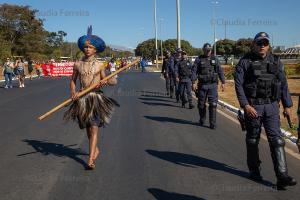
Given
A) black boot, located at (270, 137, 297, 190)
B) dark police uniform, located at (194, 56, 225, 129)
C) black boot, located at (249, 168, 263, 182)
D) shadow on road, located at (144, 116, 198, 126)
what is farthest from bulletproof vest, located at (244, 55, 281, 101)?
shadow on road, located at (144, 116, 198, 126)

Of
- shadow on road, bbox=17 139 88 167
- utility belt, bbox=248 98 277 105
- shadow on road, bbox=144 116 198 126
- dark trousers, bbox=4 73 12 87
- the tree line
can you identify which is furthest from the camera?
the tree line

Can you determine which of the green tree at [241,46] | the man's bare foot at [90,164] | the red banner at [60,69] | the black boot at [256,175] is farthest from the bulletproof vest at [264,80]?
the green tree at [241,46]

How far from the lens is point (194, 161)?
6832 mm

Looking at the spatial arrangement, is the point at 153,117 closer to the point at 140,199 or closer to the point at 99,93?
the point at 99,93

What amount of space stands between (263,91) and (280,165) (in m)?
0.88

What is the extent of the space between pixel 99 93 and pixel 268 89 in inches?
90.8

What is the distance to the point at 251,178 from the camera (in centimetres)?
581

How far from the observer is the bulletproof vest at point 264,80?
5.56m

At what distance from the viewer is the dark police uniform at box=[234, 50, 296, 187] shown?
5559mm

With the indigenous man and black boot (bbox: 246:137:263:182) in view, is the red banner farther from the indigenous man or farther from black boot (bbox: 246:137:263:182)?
black boot (bbox: 246:137:263:182)

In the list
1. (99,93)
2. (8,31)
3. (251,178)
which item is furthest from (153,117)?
(8,31)

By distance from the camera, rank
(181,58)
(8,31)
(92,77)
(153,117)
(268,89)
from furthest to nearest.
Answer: (8,31) < (181,58) < (153,117) < (92,77) < (268,89)

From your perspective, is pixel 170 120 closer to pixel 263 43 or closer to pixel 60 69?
pixel 263 43

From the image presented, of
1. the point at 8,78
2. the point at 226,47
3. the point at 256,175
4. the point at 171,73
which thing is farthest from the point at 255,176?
the point at 226,47
